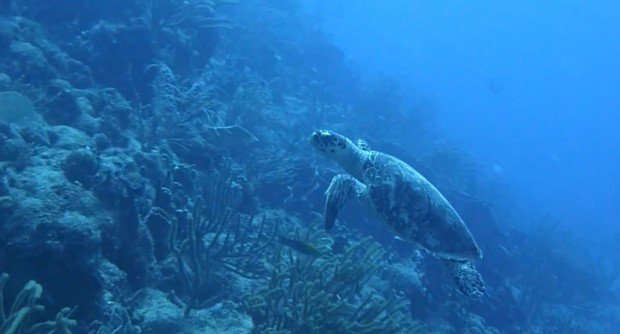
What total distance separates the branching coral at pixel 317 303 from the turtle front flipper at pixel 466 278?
2.36 feet

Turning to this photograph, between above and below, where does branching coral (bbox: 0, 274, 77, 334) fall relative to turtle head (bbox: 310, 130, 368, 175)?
below

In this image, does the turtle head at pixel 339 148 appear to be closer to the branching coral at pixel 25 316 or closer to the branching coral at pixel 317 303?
the branching coral at pixel 317 303

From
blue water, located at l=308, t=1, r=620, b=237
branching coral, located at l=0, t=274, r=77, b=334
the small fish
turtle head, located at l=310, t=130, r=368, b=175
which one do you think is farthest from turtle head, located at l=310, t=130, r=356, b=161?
blue water, located at l=308, t=1, r=620, b=237

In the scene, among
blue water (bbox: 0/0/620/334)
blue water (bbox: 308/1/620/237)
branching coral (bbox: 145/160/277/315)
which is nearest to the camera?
blue water (bbox: 0/0/620/334)

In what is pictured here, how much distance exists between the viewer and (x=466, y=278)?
4199mm

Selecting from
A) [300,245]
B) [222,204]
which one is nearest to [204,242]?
[222,204]

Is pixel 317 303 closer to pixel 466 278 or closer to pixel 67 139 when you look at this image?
pixel 466 278

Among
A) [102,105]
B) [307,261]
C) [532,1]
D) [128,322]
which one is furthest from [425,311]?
[532,1]

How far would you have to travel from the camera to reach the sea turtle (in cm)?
412

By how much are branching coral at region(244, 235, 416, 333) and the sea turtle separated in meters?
0.69

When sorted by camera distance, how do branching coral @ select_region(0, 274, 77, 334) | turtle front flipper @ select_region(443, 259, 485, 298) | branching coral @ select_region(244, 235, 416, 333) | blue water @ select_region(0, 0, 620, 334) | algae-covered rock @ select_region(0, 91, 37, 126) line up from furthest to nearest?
algae-covered rock @ select_region(0, 91, 37, 126) → turtle front flipper @ select_region(443, 259, 485, 298) → branching coral @ select_region(244, 235, 416, 333) → blue water @ select_region(0, 0, 620, 334) → branching coral @ select_region(0, 274, 77, 334)

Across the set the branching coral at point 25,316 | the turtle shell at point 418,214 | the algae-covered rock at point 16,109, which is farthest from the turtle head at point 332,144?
the algae-covered rock at point 16,109

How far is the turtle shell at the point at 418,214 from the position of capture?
412cm

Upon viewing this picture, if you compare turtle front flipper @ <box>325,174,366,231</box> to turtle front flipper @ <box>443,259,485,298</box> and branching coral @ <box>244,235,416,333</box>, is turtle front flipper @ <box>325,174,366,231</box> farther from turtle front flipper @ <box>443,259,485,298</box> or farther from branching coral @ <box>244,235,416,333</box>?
turtle front flipper @ <box>443,259,485,298</box>
